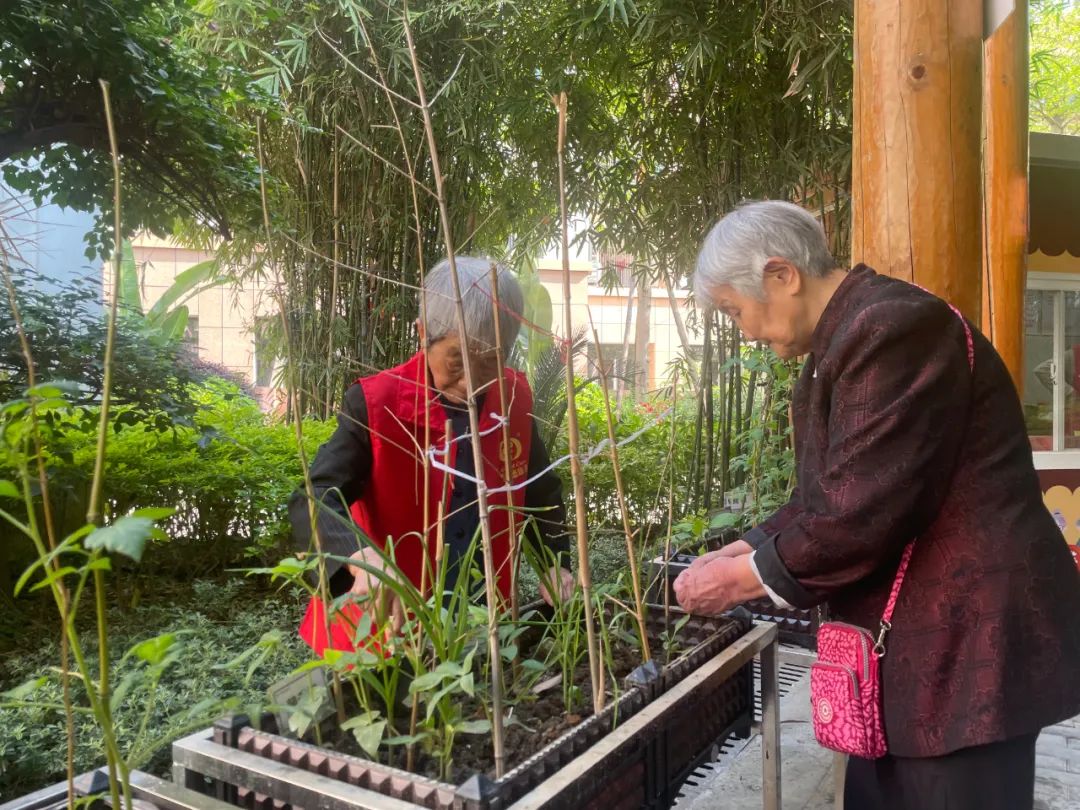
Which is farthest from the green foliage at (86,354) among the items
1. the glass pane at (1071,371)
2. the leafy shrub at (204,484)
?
the glass pane at (1071,371)

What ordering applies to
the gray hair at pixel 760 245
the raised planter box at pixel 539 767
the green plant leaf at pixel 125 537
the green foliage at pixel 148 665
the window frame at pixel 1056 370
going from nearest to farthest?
1. the green plant leaf at pixel 125 537
2. the raised planter box at pixel 539 767
3. the gray hair at pixel 760 245
4. the green foliage at pixel 148 665
5. the window frame at pixel 1056 370

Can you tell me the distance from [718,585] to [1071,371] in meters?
4.78

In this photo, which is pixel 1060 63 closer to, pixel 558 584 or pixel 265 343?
pixel 265 343

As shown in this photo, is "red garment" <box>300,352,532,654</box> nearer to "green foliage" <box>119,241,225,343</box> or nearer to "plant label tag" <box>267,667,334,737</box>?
"plant label tag" <box>267,667,334,737</box>

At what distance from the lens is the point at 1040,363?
5.05 meters

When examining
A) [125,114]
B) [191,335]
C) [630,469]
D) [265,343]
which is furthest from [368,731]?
[191,335]

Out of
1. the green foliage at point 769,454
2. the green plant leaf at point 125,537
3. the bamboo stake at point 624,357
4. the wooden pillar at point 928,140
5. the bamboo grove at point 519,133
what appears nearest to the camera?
the green plant leaf at point 125,537

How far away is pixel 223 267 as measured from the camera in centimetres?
617

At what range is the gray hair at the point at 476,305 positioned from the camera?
62.6 inches

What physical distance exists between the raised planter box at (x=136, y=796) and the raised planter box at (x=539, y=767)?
0.17 ft

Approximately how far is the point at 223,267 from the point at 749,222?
559 cm

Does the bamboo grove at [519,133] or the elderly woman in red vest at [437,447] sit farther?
the bamboo grove at [519,133]

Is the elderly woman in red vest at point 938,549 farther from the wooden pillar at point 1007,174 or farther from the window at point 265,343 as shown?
the window at point 265,343

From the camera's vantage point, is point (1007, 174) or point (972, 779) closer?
point (972, 779)
